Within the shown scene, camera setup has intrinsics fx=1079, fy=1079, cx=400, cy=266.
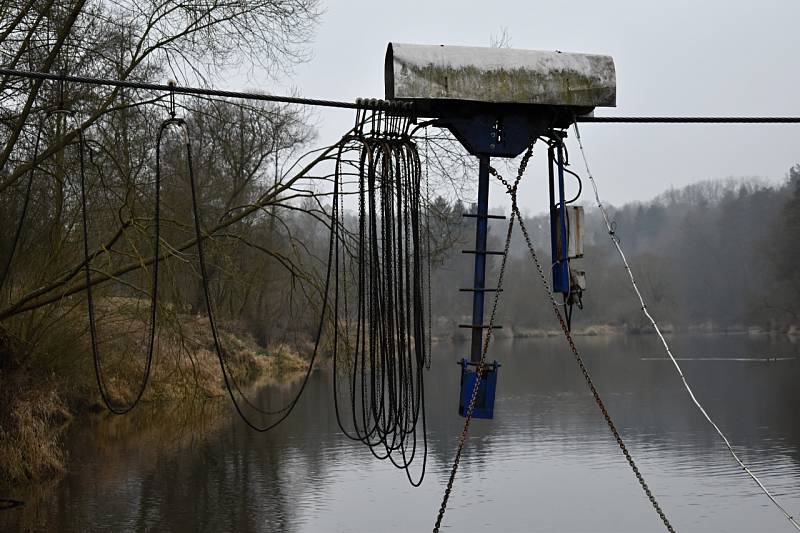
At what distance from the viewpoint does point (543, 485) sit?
1833 centimetres

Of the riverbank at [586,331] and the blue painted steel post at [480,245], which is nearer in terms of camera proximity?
the blue painted steel post at [480,245]

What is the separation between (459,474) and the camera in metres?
19.5

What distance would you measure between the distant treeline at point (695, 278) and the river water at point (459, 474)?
94.3 ft

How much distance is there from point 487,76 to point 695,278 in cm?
7991

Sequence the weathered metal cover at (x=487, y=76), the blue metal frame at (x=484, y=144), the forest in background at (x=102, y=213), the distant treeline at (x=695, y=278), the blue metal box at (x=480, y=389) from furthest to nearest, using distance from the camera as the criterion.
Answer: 1. the distant treeline at (x=695, y=278)
2. the forest in background at (x=102, y=213)
3. the blue metal box at (x=480, y=389)
4. the blue metal frame at (x=484, y=144)
5. the weathered metal cover at (x=487, y=76)

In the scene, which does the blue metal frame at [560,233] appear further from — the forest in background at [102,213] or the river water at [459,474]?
the river water at [459,474]

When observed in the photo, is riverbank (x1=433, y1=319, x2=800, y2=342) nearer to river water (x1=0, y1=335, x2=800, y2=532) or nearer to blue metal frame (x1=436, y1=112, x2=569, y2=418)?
river water (x1=0, y1=335, x2=800, y2=532)

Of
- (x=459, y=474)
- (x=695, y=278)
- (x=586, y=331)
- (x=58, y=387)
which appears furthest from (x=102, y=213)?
(x=695, y=278)

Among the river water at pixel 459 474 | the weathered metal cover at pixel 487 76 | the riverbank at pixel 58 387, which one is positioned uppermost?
the weathered metal cover at pixel 487 76

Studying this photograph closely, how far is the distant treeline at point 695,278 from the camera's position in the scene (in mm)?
59062

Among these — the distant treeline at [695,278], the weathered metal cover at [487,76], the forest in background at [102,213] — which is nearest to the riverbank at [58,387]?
the forest in background at [102,213]

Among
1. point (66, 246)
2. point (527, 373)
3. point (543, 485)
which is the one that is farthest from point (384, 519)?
point (527, 373)

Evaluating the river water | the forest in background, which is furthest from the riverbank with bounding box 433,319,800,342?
the forest in background

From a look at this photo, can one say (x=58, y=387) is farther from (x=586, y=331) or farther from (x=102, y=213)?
(x=586, y=331)
